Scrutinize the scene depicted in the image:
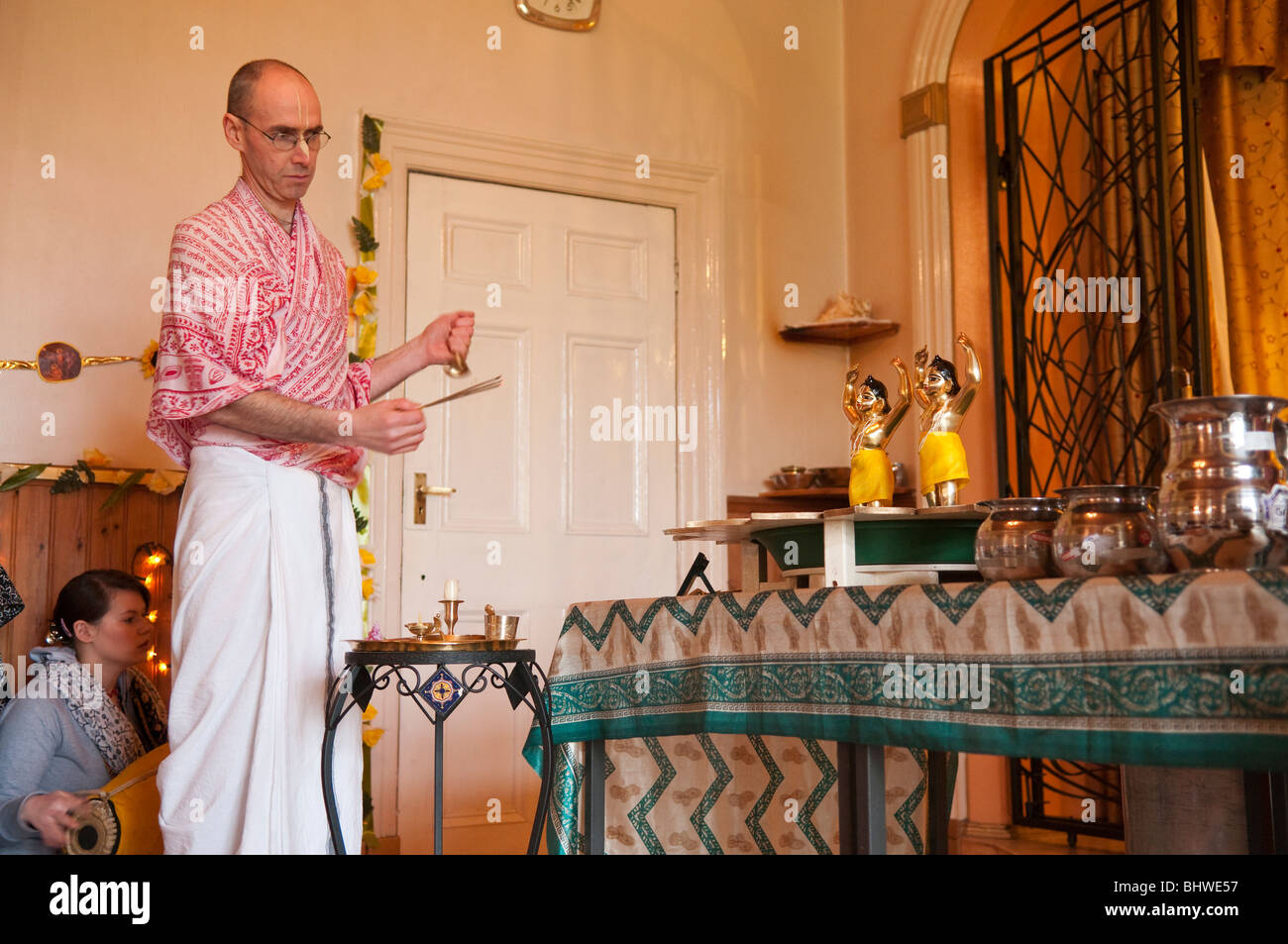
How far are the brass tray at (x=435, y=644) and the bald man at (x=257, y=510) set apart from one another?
0.14 metres

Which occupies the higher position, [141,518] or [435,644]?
[141,518]

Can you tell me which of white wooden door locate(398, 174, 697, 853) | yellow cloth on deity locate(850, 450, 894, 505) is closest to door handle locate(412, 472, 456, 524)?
white wooden door locate(398, 174, 697, 853)

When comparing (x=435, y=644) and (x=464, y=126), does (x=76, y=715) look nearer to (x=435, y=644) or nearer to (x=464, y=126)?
(x=435, y=644)

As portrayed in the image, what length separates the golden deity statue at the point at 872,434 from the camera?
239cm

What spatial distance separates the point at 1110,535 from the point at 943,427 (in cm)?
75

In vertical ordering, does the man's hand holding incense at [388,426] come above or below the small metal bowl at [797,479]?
below

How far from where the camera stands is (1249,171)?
446 centimetres

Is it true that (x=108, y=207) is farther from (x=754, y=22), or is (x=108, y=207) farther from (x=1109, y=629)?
(x=1109, y=629)

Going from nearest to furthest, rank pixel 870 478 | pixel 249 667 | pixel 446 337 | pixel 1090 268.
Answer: pixel 249 667 < pixel 870 478 < pixel 446 337 < pixel 1090 268

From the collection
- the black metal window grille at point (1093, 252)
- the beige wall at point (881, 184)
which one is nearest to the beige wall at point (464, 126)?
the beige wall at point (881, 184)

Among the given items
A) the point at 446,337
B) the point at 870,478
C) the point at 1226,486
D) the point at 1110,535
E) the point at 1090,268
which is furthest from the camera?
the point at 1090,268

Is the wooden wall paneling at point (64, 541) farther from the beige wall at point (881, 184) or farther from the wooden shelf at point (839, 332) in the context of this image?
the beige wall at point (881, 184)

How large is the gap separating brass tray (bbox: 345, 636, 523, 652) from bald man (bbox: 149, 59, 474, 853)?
0.46ft

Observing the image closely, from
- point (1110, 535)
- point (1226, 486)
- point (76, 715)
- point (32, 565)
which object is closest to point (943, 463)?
point (1110, 535)
